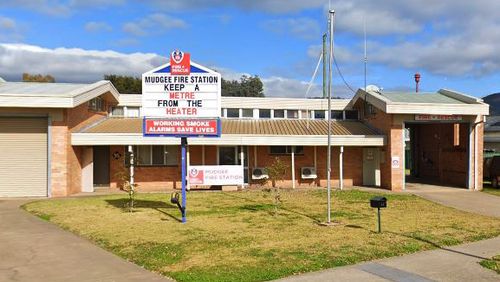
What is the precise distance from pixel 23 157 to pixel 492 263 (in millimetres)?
18619

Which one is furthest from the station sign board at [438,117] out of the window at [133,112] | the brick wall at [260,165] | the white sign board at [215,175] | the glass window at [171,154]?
the window at [133,112]

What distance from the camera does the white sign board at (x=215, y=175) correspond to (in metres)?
23.9

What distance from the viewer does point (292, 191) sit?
2312 cm

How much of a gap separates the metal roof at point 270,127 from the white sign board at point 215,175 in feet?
6.15

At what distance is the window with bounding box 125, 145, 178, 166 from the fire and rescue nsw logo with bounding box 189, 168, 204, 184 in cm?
158

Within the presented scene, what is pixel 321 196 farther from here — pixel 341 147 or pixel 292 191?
pixel 341 147

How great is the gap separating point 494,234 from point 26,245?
1086cm

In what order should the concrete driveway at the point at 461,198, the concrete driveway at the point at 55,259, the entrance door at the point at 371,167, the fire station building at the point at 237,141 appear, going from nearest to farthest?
the concrete driveway at the point at 55,259 → the concrete driveway at the point at 461,198 → the fire station building at the point at 237,141 → the entrance door at the point at 371,167

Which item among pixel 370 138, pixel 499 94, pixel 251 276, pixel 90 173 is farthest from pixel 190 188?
pixel 499 94

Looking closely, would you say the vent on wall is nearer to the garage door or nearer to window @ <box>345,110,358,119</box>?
window @ <box>345,110,358,119</box>

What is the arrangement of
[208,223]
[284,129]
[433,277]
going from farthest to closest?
1. [284,129]
2. [208,223]
3. [433,277]

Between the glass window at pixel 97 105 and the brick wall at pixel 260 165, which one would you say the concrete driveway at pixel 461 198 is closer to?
the brick wall at pixel 260 165

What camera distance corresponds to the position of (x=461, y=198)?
21.0 meters

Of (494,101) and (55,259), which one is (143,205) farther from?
(494,101)
